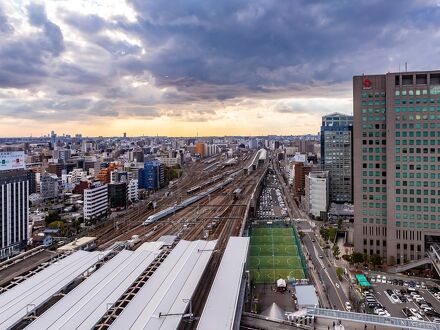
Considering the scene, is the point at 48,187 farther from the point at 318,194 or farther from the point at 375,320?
the point at 375,320

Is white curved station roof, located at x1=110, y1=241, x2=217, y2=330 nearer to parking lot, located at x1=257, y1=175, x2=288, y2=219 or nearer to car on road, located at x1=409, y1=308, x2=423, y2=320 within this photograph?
car on road, located at x1=409, y1=308, x2=423, y2=320

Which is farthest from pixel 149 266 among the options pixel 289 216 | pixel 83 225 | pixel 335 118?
pixel 335 118

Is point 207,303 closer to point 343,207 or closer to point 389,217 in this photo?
point 389,217

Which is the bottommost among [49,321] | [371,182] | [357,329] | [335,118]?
[357,329]

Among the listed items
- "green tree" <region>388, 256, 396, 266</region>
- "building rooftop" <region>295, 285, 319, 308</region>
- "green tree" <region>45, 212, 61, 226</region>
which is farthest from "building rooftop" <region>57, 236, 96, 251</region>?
"green tree" <region>388, 256, 396, 266</region>

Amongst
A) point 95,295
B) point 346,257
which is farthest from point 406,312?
point 95,295
